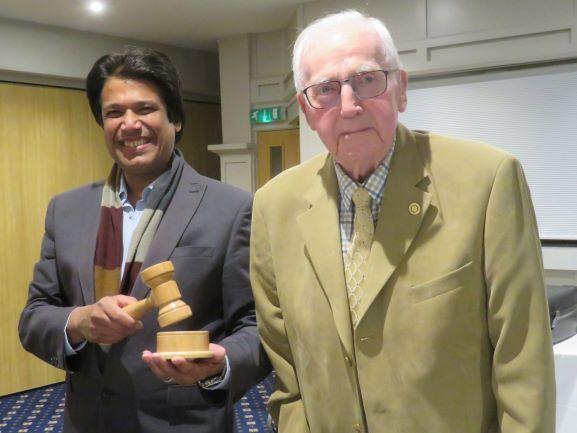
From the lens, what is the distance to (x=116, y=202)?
5.00 feet

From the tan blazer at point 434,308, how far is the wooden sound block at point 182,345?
19 cm

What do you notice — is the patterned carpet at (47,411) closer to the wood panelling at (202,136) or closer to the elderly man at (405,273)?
the wood panelling at (202,136)

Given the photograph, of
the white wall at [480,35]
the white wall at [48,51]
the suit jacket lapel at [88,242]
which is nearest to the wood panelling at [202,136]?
the white wall at [48,51]

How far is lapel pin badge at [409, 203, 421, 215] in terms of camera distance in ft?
3.56

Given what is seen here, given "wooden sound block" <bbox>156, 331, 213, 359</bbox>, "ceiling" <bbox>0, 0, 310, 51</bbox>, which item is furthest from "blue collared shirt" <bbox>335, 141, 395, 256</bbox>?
"ceiling" <bbox>0, 0, 310, 51</bbox>

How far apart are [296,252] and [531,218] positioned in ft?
1.50

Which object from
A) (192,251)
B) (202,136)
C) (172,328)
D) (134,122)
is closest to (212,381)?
(172,328)

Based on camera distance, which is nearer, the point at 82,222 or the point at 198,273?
the point at 198,273

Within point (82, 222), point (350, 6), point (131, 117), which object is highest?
point (350, 6)

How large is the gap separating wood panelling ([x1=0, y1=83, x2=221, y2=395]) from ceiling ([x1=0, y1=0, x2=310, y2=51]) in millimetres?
608

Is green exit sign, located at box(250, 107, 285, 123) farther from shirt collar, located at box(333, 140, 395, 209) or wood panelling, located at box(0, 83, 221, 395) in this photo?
shirt collar, located at box(333, 140, 395, 209)

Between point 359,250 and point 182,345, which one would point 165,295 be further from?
point 359,250

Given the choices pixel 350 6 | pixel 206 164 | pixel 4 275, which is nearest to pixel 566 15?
pixel 350 6

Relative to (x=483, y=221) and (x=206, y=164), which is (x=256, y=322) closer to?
(x=483, y=221)
